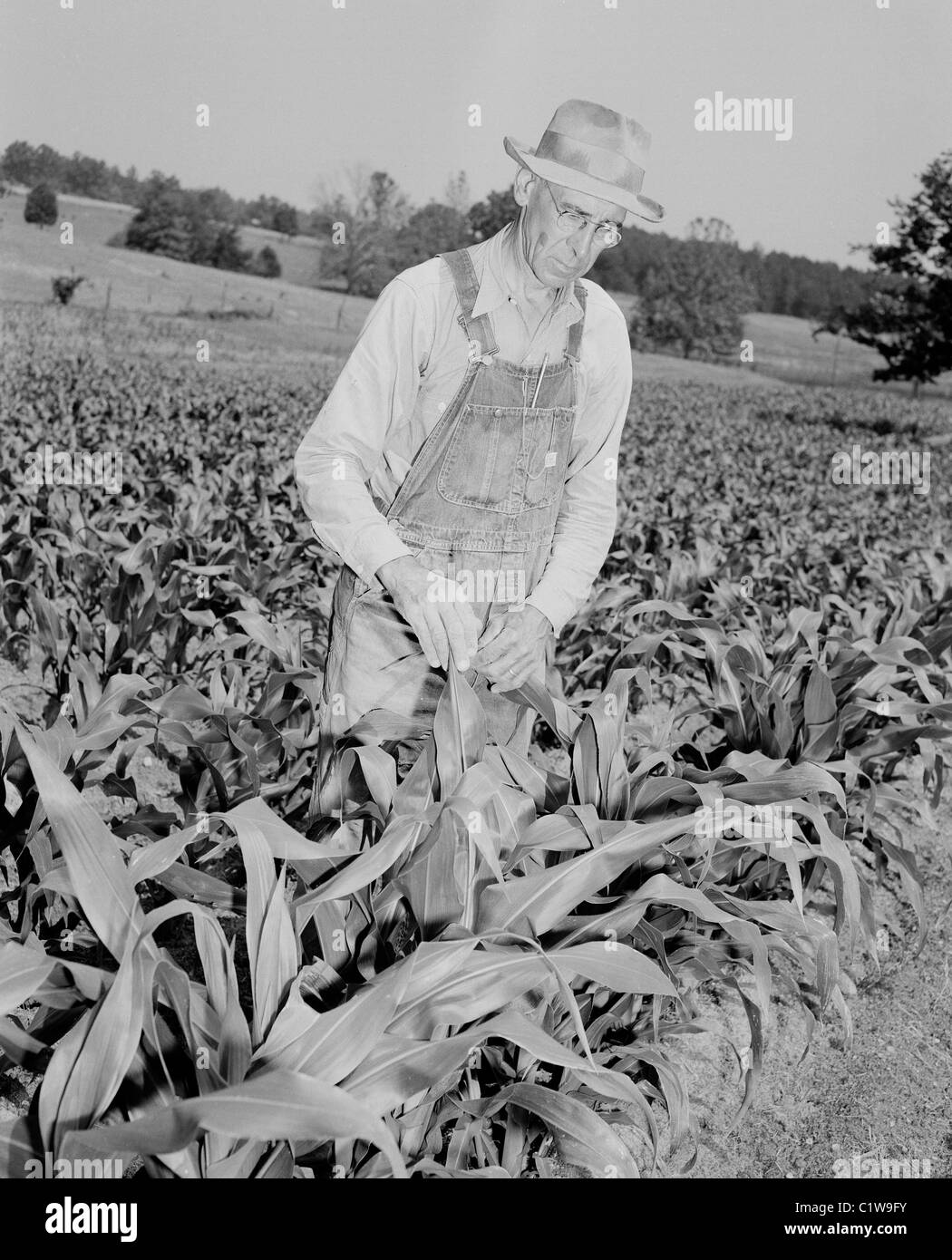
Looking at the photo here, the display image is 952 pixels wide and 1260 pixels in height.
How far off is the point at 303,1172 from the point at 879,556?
4.66 m

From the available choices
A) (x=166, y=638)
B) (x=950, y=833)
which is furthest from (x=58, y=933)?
(x=950, y=833)

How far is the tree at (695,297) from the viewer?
30.8 m

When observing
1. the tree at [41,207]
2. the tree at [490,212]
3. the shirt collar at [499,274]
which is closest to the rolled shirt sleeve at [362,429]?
the shirt collar at [499,274]

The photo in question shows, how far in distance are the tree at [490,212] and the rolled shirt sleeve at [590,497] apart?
21.9 m

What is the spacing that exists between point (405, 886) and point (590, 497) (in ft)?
2.90

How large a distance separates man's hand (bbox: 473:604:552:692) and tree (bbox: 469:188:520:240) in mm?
22166

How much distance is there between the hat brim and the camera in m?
1.66

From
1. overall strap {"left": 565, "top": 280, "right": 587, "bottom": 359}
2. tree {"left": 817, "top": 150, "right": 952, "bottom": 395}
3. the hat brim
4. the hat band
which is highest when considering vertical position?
tree {"left": 817, "top": 150, "right": 952, "bottom": 395}

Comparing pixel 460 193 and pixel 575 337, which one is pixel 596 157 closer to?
pixel 575 337

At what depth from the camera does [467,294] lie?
1.85 metres

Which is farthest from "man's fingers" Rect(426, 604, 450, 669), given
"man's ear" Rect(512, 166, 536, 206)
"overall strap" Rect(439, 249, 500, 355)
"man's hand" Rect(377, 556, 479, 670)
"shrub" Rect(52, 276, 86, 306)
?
"shrub" Rect(52, 276, 86, 306)

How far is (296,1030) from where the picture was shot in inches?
51.7

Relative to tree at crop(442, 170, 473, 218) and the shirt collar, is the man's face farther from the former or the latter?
tree at crop(442, 170, 473, 218)

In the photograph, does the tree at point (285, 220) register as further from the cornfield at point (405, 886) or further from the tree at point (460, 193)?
the cornfield at point (405, 886)
